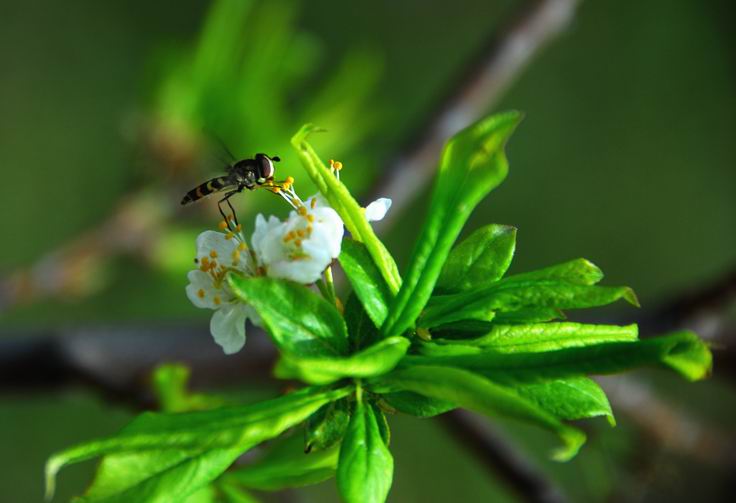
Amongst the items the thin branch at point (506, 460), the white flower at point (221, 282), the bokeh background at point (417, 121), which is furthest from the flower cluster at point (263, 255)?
the bokeh background at point (417, 121)

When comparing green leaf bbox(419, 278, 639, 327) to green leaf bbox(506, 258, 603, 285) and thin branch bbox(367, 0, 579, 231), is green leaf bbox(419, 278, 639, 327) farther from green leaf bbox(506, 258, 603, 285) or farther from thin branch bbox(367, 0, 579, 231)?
thin branch bbox(367, 0, 579, 231)

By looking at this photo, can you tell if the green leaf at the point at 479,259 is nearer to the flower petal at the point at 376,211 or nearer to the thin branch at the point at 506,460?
the flower petal at the point at 376,211

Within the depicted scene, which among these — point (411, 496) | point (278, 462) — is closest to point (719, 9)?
point (411, 496)

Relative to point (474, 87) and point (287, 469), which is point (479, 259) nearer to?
point (287, 469)

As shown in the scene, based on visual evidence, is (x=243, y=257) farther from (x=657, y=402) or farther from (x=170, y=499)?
(x=657, y=402)

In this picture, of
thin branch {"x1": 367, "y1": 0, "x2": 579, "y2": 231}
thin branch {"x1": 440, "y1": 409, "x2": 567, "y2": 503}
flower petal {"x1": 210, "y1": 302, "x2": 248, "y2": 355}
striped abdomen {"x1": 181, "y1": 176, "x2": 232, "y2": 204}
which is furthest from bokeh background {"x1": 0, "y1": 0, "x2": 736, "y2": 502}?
flower petal {"x1": 210, "y1": 302, "x2": 248, "y2": 355}
